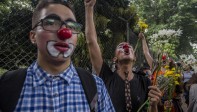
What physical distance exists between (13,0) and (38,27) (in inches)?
83.9

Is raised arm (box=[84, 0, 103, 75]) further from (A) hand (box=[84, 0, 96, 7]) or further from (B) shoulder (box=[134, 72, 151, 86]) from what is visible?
(B) shoulder (box=[134, 72, 151, 86])

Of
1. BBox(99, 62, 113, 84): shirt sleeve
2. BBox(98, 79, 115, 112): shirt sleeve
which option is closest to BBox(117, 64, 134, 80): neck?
BBox(99, 62, 113, 84): shirt sleeve

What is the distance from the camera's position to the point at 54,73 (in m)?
1.55

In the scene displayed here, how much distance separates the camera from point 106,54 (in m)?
4.61

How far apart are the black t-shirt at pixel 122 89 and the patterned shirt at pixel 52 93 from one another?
106 cm

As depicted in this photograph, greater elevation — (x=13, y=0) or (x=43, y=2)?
(x=13, y=0)

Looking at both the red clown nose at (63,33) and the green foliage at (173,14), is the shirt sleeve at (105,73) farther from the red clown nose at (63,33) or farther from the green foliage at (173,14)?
the green foliage at (173,14)

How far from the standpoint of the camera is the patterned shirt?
1422mm

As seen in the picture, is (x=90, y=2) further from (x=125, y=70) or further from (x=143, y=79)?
(x=143, y=79)

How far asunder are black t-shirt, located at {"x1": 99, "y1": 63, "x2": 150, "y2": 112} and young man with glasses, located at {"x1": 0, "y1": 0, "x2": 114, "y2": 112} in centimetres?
102

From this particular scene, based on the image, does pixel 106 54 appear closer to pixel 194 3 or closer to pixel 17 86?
pixel 17 86

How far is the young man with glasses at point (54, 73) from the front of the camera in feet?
4.72

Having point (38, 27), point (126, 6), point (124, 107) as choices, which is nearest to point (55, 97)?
point (38, 27)

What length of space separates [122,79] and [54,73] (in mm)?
1340
